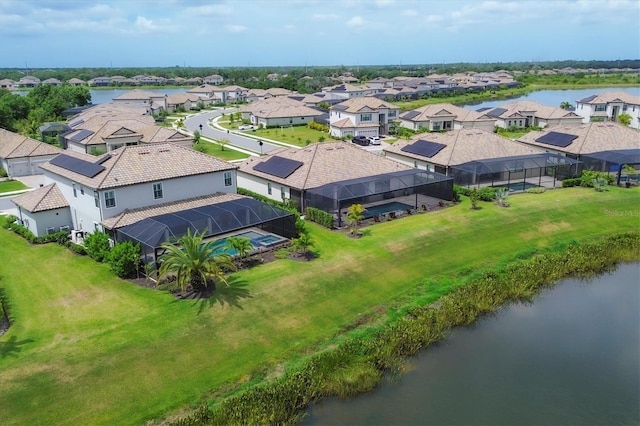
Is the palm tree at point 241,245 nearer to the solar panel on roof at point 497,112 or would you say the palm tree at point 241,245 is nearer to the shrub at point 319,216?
the shrub at point 319,216

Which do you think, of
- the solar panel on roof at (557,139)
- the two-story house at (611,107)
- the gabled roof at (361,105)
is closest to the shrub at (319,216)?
the solar panel on roof at (557,139)

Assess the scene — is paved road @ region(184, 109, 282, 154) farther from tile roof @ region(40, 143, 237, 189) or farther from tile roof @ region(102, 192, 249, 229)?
tile roof @ region(102, 192, 249, 229)

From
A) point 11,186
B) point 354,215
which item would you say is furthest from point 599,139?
point 11,186

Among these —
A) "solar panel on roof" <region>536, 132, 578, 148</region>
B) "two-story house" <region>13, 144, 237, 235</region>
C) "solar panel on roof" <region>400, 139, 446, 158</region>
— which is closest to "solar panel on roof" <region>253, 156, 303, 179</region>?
"two-story house" <region>13, 144, 237, 235</region>

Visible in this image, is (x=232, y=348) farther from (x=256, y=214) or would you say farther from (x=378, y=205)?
(x=378, y=205)

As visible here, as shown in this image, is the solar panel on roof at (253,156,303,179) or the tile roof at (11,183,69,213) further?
the solar panel on roof at (253,156,303,179)

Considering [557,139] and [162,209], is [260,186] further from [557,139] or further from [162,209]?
[557,139]

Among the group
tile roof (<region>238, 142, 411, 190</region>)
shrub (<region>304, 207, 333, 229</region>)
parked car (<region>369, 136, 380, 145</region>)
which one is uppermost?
tile roof (<region>238, 142, 411, 190</region>)

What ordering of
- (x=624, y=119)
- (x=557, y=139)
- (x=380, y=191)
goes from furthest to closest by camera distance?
(x=624, y=119)
(x=557, y=139)
(x=380, y=191)
